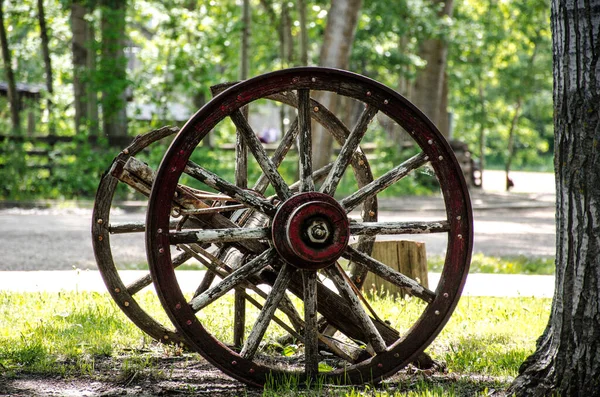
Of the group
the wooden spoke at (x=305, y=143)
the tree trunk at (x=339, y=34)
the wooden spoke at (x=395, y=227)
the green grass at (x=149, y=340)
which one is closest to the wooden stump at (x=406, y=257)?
the green grass at (x=149, y=340)

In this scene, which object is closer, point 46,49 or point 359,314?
point 359,314

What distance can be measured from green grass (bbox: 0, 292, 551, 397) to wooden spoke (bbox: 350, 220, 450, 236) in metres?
0.81

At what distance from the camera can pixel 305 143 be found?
14.4 feet

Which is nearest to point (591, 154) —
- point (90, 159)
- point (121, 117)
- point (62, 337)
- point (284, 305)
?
point (284, 305)

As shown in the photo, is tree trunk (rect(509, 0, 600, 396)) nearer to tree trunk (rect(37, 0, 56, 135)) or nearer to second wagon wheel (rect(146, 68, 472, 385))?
second wagon wheel (rect(146, 68, 472, 385))

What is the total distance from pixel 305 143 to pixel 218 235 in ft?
2.21

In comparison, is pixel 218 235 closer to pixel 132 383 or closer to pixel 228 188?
pixel 228 188

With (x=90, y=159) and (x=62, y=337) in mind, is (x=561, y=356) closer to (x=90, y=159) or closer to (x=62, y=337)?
(x=62, y=337)

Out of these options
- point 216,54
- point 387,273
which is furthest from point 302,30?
A: point 387,273

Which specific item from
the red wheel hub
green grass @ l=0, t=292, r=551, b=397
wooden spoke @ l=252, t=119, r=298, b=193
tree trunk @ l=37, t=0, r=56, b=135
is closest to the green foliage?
tree trunk @ l=37, t=0, r=56, b=135

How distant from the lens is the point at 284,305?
4.57m

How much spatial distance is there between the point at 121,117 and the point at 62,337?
14.6 meters

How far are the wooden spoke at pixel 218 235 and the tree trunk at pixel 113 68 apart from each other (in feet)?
49.7

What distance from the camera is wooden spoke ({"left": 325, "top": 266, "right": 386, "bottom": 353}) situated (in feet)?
14.5
